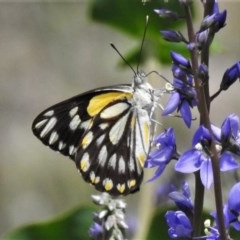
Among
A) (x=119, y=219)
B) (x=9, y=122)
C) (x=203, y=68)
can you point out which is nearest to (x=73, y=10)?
(x=9, y=122)

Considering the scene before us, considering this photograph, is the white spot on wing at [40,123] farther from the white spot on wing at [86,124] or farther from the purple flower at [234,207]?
the purple flower at [234,207]

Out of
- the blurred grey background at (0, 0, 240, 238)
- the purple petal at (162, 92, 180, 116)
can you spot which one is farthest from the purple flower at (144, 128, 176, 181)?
the blurred grey background at (0, 0, 240, 238)

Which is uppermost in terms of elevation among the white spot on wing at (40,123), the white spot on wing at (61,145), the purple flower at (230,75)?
the purple flower at (230,75)

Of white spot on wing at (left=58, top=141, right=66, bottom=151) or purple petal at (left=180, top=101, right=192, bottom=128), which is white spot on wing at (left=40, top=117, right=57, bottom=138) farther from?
purple petal at (left=180, top=101, right=192, bottom=128)

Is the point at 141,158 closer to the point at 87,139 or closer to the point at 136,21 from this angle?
the point at 87,139

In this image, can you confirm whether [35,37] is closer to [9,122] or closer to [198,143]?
[9,122]

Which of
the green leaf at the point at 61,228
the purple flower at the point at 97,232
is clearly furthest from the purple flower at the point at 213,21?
the green leaf at the point at 61,228
